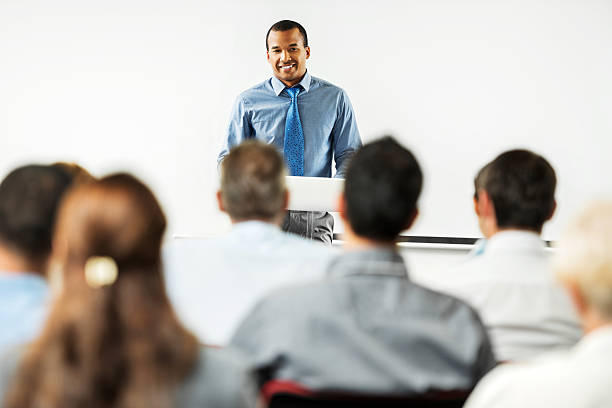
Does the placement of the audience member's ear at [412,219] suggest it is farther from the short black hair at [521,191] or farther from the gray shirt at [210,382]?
the gray shirt at [210,382]

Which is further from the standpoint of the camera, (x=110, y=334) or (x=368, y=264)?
(x=368, y=264)

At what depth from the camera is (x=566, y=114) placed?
443 centimetres

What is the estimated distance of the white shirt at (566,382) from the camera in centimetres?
98

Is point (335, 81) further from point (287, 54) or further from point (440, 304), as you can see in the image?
point (440, 304)

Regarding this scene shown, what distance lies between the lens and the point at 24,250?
4.40 ft

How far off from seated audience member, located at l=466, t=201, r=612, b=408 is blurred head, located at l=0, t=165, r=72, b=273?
854 mm

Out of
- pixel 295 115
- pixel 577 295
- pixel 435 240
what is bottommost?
pixel 435 240

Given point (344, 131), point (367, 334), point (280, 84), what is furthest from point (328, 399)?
point (280, 84)

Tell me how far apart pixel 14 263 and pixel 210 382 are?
525 mm

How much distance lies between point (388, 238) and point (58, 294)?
0.73m

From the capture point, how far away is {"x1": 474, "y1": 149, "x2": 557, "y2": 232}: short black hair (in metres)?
1.79

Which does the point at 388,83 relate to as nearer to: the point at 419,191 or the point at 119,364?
the point at 419,191

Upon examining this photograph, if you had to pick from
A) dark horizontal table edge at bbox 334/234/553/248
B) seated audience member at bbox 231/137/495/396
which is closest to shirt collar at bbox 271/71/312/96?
dark horizontal table edge at bbox 334/234/553/248

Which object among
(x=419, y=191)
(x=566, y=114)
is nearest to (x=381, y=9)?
(x=566, y=114)
